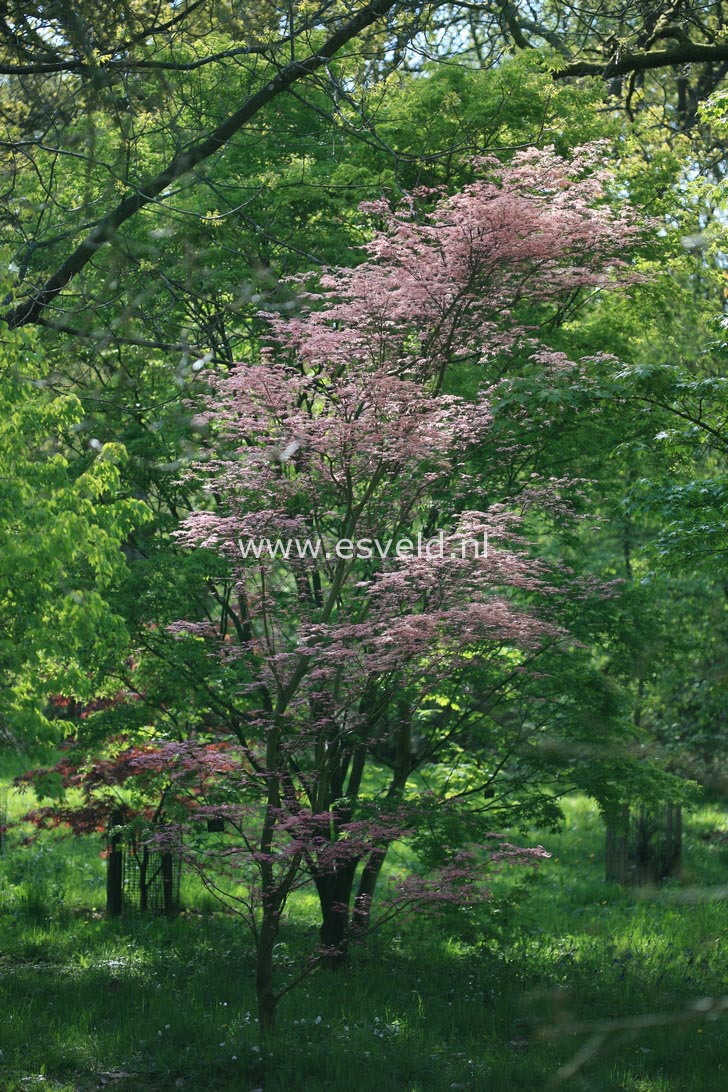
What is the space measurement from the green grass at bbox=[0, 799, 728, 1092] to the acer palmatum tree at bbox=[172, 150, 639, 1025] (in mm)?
674

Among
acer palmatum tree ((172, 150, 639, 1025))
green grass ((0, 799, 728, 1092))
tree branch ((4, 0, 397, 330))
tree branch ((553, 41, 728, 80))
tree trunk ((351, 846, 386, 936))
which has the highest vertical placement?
tree branch ((553, 41, 728, 80))

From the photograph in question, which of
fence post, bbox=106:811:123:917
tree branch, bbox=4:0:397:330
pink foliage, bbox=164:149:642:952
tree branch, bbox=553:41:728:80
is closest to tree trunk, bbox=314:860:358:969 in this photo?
pink foliage, bbox=164:149:642:952

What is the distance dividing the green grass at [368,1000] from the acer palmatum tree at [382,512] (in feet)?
2.21

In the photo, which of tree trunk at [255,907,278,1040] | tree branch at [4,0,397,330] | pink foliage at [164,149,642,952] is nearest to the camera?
pink foliage at [164,149,642,952]

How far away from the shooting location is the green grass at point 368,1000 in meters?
7.18

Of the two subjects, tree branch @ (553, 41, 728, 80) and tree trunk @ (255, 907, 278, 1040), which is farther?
tree branch @ (553, 41, 728, 80)

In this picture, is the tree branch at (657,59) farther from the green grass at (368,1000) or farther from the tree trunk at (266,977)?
the tree trunk at (266,977)

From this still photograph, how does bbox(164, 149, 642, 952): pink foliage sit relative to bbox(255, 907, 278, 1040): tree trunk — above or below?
above

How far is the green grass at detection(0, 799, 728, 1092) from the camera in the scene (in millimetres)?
7184

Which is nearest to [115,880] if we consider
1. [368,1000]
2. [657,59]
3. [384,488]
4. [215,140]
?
[368,1000]

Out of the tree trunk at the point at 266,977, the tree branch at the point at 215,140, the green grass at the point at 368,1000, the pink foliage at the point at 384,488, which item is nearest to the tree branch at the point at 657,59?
the pink foliage at the point at 384,488

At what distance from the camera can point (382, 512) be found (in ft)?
27.9

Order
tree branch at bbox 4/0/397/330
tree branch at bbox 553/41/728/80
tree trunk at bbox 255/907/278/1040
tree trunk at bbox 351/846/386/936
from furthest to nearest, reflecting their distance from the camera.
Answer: tree branch at bbox 553/41/728/80, tree trunk at bbox 351/846/386/936, tree branch at bbox 4/0/397/330, tree trunk at bbox 255/907/278/1040

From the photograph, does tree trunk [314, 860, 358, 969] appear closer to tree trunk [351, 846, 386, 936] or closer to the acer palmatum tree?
tree trunk [351, 846, 386, 936]
